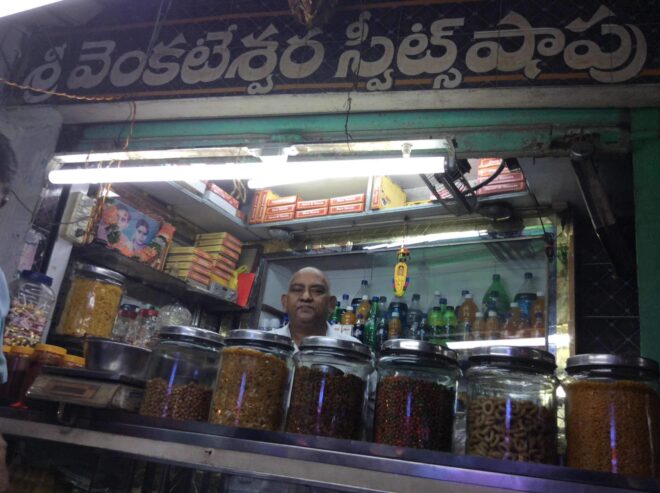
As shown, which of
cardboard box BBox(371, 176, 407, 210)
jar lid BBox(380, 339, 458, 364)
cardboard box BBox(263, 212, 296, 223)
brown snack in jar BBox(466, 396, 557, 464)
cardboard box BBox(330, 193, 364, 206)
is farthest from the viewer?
cardboard box BBox(263, 212, 296, 223)

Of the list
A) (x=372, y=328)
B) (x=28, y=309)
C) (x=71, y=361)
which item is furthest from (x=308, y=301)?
(x=28, y=309)

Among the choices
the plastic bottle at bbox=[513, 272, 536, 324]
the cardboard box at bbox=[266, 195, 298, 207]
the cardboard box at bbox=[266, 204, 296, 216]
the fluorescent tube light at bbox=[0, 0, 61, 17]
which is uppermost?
the cardboard box at bbox=[266, 195, 298, 207]

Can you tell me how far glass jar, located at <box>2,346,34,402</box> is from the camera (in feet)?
5.55

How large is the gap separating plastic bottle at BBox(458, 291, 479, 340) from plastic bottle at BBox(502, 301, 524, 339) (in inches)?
Answer: 8.8

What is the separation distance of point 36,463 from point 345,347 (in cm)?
84

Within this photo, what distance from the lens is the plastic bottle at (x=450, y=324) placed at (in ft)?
11.3

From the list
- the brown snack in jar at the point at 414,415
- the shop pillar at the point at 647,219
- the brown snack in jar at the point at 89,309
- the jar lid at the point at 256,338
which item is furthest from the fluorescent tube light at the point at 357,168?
the brown snack in jar at the point at 89,309

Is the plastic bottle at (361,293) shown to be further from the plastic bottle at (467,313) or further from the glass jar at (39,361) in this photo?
the glass jar at (39,361)

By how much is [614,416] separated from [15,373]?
5.54ft

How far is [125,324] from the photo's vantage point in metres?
3.46

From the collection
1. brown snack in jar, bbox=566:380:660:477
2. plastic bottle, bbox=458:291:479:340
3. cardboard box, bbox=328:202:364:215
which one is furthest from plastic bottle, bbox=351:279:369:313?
brown snack in jar, bbox=566:380:660:477

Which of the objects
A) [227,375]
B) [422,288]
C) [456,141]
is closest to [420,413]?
[227,375]

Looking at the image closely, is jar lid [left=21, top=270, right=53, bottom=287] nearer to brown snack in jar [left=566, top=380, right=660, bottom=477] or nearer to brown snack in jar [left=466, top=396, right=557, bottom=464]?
brown snack in jar [left=466, top=396, right=557, bottom=464]

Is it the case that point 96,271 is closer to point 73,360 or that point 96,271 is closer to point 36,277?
point 36,277
